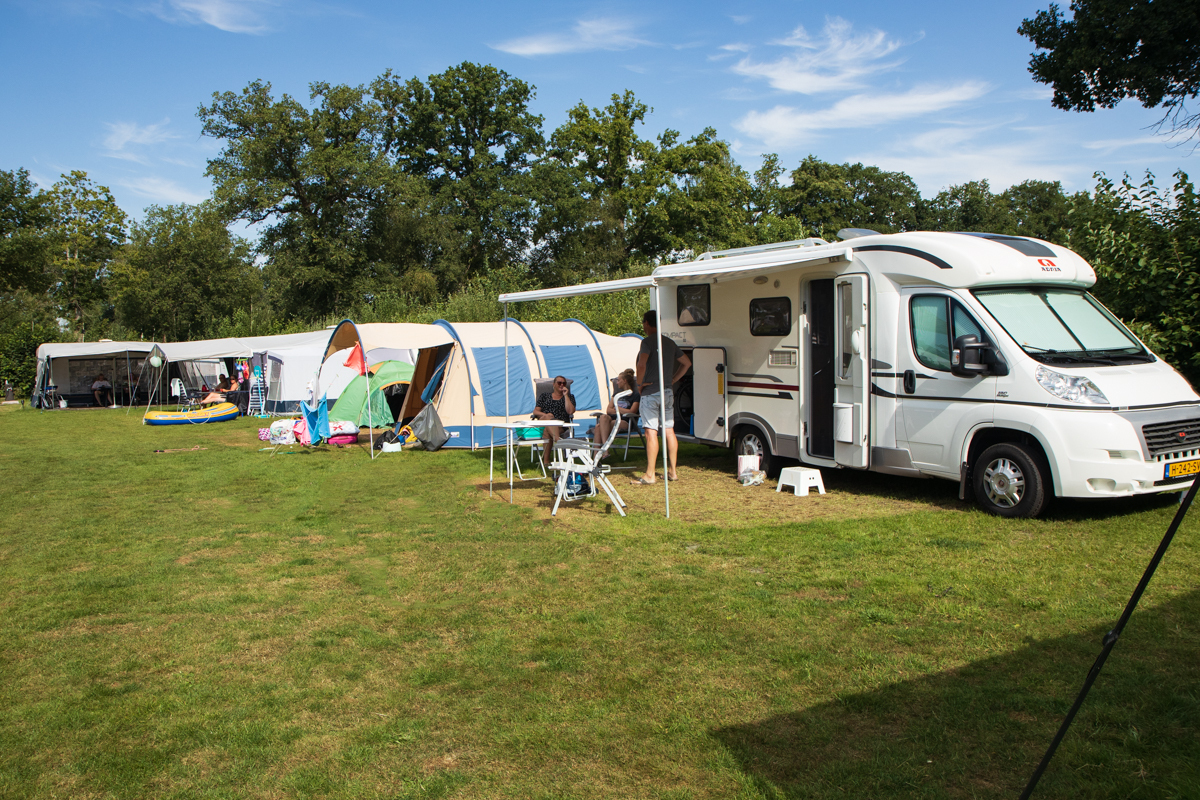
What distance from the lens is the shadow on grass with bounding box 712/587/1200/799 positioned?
9.66ft

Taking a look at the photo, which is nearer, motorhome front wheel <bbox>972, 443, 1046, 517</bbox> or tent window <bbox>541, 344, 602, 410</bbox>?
motorhome front wheel <bbox>972, 443, 1046, 517</bbox>

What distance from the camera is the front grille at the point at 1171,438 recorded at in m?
6.30

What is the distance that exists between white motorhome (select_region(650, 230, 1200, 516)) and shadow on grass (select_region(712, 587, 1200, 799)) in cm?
269

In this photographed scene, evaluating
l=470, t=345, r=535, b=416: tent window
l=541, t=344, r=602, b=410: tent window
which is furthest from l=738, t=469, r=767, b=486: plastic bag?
l=470, t=345, r=535, b=416: tent window

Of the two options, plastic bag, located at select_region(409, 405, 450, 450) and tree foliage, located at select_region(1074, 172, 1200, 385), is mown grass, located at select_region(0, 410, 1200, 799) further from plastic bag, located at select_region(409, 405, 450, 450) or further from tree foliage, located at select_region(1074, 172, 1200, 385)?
plastic bag, located at select_region(409, 405, 450, 450)

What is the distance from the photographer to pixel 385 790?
3062mm

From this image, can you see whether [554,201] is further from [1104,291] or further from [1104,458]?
[1104,458]

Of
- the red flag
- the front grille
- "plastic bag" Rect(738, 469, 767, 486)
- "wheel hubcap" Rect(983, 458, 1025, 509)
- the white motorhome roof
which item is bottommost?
"plastic bag" Rect(738, 469, 767, 486)

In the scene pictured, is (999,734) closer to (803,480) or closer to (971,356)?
(971,356)

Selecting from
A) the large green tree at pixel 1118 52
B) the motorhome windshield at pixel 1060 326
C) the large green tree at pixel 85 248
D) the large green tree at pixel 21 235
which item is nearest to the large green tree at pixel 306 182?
the large green tree at pixel 21 235

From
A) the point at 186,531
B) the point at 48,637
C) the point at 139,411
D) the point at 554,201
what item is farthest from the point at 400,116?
the point at 48,637

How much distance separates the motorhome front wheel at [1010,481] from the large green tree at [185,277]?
39329mm

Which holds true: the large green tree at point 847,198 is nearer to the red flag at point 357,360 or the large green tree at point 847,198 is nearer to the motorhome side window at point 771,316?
the red flag at point 357,360

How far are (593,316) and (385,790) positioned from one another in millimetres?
19586
